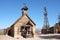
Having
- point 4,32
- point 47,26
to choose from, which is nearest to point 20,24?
point 4,32

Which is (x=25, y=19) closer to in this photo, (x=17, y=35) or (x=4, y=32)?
(x=17, y=35)

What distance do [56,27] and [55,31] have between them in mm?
1725

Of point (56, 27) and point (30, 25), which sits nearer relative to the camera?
point (30, 25)

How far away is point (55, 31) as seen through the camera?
64.6 meters

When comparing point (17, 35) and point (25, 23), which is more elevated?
point (25, 23)

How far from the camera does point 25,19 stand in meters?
33.5

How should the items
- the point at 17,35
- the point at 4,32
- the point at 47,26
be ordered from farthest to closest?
the point at 47,26
the point at 4,32
the point at 17,35

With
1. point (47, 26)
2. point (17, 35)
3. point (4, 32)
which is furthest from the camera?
point (47, 26)

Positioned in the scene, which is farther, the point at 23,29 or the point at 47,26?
the point at 47,26

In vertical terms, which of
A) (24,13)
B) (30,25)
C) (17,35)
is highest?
(24,13)

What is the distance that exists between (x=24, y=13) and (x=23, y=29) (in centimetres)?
361

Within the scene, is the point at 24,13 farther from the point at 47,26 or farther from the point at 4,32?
the point at 47,26

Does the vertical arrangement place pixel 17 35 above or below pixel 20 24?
below

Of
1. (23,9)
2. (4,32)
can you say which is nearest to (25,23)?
(23,9)
